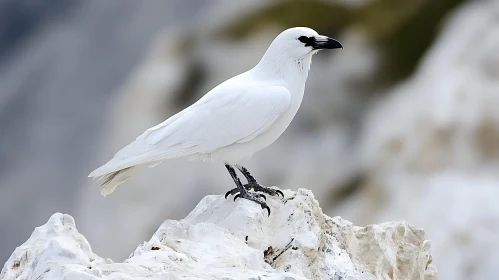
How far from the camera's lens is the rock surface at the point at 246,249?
19.5 ft

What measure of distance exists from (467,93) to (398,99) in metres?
2.13

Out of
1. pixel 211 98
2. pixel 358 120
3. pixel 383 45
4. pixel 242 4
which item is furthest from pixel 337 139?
pixel 211 98

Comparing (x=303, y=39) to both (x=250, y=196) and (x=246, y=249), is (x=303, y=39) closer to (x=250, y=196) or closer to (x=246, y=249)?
(x=250, y=196)

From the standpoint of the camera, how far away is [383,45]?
21.5 m

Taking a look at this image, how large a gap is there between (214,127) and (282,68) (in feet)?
3.56

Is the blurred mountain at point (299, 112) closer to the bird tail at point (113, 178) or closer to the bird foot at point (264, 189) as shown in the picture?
the bird foot at point (264, 189)

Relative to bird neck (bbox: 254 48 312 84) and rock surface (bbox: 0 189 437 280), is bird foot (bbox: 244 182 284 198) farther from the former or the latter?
bird neck (bbox: 254 48 312 84)

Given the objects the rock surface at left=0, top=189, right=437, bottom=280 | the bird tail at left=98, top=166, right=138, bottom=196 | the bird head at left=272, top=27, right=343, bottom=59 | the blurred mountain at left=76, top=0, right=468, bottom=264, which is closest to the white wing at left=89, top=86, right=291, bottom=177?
the bird tail at left=98, top=166, right=138, bottom=196

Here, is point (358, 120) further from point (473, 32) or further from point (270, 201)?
point (270, 201)

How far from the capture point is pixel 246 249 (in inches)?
266

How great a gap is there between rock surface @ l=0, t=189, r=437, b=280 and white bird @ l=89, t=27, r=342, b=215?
32.7 inches

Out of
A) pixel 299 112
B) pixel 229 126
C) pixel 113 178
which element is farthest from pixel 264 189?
pixel 299 112

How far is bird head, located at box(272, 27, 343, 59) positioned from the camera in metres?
9.56

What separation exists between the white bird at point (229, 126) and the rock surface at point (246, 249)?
2.73ft
